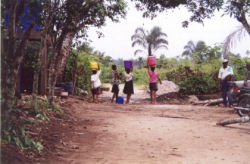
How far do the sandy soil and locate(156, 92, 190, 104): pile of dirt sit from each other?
812cm

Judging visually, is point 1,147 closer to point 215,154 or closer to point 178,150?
point 178,150

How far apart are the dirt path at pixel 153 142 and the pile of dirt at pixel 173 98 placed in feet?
26.8

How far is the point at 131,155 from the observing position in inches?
197

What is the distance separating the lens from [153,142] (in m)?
5.94

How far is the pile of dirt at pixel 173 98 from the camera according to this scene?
16.7m

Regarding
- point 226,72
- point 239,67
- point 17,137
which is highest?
point 239,67

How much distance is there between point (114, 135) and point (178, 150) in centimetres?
152

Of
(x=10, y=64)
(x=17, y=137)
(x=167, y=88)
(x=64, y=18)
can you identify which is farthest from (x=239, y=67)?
(x=17, y=137)

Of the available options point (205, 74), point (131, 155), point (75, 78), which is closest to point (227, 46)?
point (205, 74)

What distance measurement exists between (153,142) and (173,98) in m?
11.5

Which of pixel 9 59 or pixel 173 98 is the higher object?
pixel 9 59

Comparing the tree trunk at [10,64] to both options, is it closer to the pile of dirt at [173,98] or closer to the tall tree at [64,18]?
the tall tree at [64,18]

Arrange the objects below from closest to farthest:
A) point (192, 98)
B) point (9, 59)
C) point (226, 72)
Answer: point (9, 59), point (226, 72), point (192, 98)

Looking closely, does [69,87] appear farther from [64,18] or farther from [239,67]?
[239,67]
